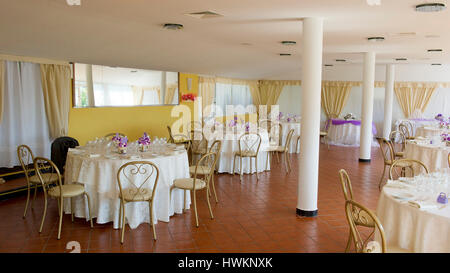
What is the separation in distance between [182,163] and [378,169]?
17.0 feet

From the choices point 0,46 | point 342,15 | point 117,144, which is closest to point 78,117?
point 0,46

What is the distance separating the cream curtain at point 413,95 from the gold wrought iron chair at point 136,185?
1188cm

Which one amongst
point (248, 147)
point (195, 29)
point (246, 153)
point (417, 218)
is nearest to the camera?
point (417, 218)

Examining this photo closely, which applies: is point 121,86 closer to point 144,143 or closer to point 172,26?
point 172,26

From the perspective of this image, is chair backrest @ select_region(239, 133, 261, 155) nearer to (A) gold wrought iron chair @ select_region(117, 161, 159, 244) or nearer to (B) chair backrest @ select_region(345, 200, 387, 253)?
(A) gold wrought iron chair @ select_region(117, 161, 159, 244)

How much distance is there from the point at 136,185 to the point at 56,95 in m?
3.74

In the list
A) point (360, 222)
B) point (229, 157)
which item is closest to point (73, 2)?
point (360, 222)

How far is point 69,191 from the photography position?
439 cm

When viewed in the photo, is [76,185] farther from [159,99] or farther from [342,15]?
[159,99]

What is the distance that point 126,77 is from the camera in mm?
9070

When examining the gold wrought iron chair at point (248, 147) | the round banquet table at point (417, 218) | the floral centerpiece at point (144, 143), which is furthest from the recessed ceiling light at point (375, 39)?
the floral centerpiece at point (144, 143)

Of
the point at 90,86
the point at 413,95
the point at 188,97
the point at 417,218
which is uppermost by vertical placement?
the point at 413,95

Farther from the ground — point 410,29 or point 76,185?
point 410,29

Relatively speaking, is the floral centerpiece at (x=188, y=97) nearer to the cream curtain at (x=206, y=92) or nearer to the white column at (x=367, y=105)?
the cream curtain at (x=206, y=92)
